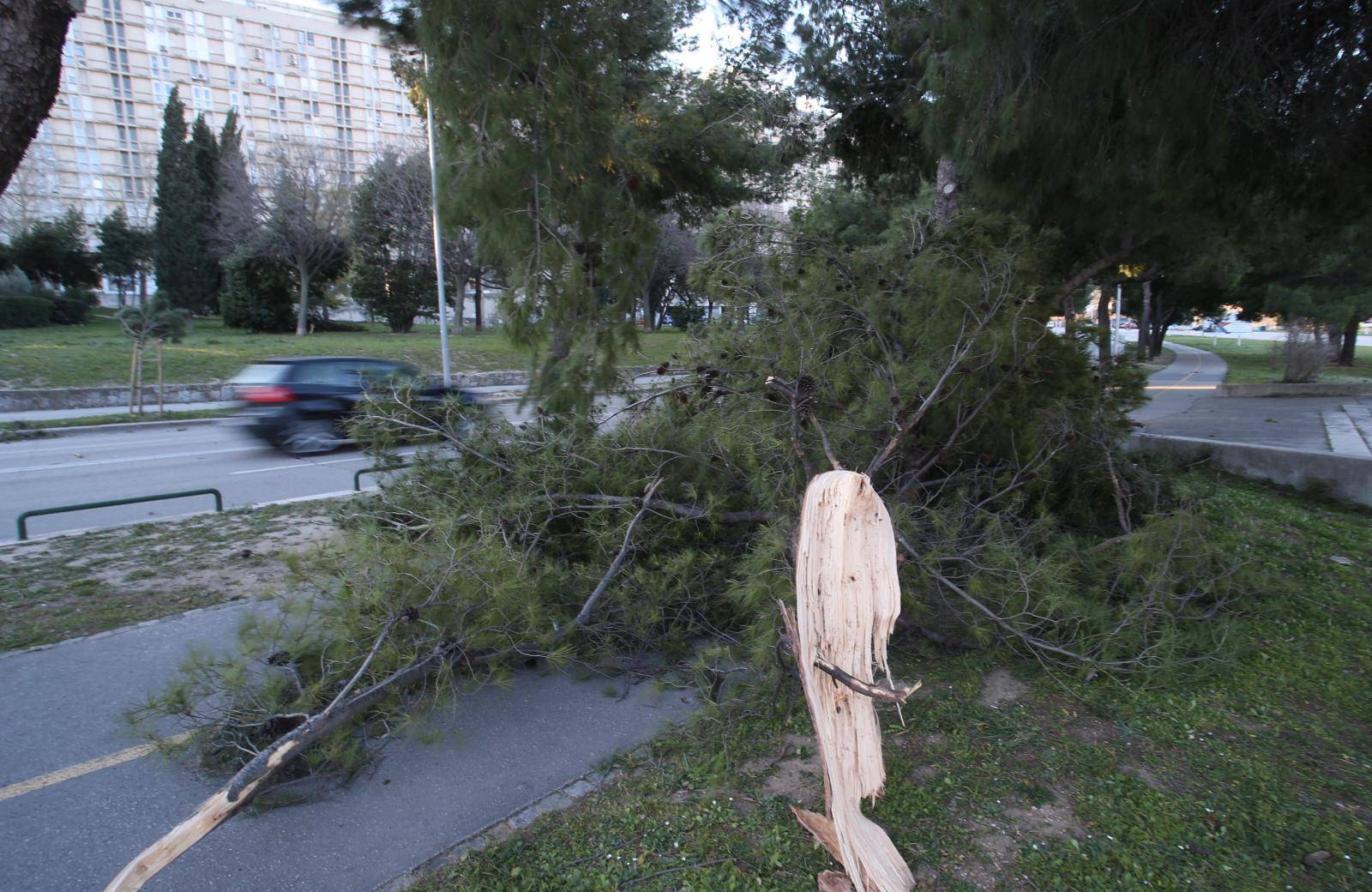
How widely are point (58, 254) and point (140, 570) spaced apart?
4279cm

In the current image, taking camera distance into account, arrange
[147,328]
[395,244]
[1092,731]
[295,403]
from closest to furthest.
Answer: [1092,731], [295,403], [147,328], [395,244]

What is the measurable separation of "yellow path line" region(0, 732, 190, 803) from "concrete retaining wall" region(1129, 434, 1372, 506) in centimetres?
882

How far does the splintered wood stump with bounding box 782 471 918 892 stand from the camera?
271 cm

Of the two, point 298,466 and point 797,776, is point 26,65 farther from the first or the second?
point 298,466

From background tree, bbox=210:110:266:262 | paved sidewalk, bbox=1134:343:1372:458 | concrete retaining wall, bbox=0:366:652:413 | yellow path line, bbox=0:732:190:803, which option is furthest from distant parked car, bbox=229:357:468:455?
background tree, bbox=210:110:266:262

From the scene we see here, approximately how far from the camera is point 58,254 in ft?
128

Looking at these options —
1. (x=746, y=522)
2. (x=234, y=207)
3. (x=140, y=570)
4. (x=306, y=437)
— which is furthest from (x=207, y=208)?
(x=746, y=522)

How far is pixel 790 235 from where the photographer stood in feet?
20.1

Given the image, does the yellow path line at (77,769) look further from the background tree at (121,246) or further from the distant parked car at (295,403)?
the background tree at (121,246)

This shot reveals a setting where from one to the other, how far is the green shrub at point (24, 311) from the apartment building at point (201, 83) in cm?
2246

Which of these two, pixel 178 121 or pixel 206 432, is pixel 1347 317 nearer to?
pixel 206 432

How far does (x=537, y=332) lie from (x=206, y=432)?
12300 mm

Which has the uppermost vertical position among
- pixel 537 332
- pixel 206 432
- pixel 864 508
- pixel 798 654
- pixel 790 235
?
pixel 790 235

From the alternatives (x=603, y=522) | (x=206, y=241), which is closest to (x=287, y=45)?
(x=206, y=241)
